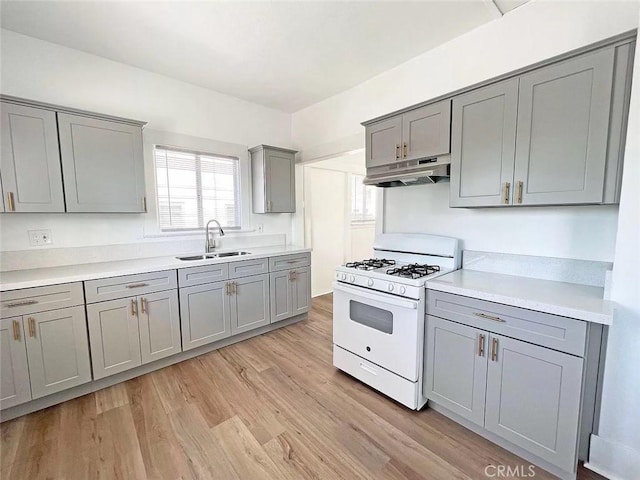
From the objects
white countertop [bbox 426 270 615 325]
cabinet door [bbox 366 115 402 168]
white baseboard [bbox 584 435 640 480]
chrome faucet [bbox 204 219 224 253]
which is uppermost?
cabinet door [bbox 366 115 402 168]

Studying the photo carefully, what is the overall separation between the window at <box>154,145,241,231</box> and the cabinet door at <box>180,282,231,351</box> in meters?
0.86

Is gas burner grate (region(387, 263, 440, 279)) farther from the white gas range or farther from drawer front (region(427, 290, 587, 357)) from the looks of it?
drawer front (region(427, 290, 587, 357))

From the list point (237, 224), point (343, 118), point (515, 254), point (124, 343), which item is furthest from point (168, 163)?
point (515, 254)

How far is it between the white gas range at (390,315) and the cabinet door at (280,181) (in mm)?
1573

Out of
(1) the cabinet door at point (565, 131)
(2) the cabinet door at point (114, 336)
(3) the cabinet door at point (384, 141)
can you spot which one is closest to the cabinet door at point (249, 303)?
(2) the cabinet door at point (114, 336)

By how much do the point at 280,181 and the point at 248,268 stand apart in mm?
1247

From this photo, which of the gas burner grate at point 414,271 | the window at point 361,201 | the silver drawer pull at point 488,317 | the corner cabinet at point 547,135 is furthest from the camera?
the window at point 361,201

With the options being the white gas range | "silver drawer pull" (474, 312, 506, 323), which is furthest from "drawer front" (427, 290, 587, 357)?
the white gas range

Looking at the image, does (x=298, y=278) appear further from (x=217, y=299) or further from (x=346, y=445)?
(x=346, y=445)

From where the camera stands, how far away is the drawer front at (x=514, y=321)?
1326 millimetres

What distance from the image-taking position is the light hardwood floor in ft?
4.95

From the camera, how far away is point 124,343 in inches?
88.0

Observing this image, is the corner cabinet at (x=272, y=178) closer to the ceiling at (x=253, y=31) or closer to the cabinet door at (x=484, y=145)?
the ceiling at (x=253, y=31)

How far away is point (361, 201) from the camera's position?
17.2 ft
